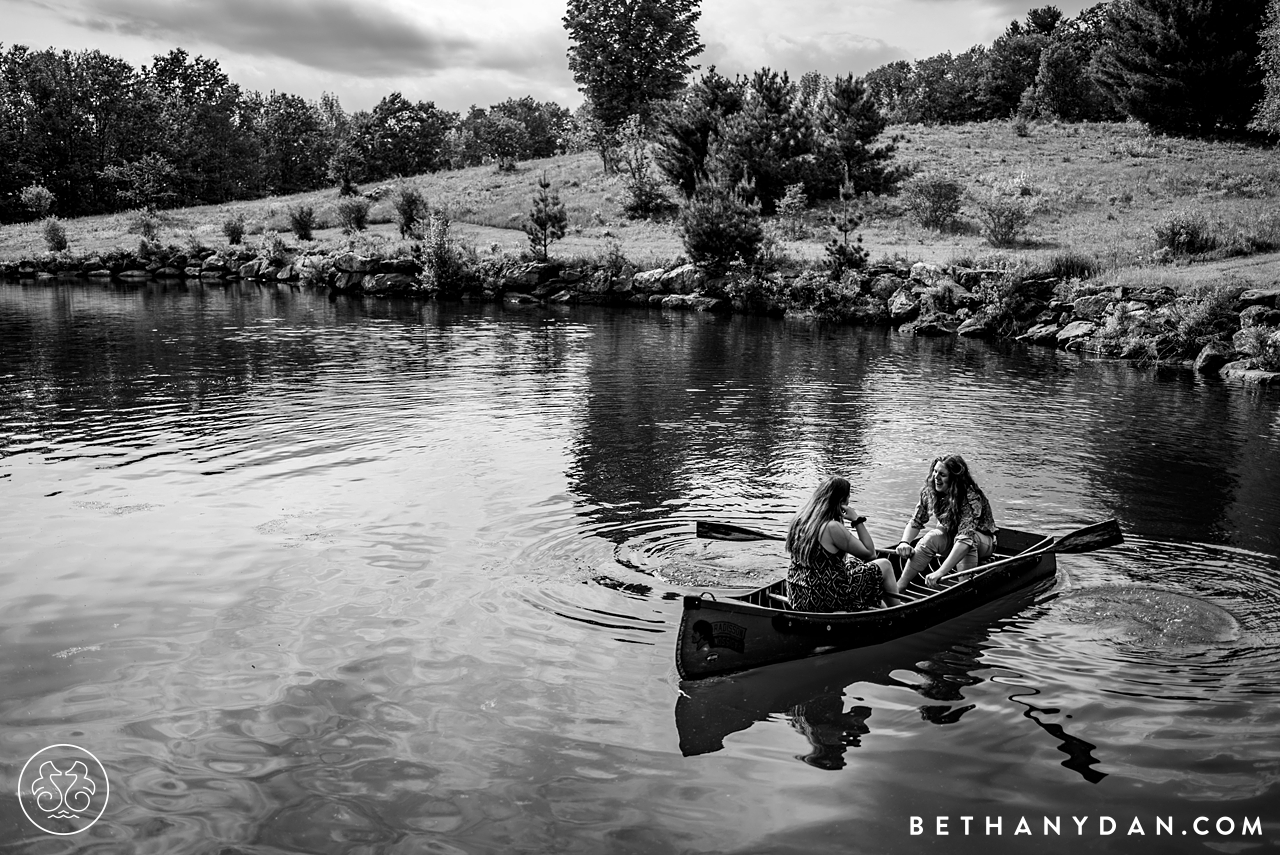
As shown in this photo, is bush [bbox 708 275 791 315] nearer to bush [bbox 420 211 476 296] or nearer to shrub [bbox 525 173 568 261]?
shrub [bbox 525 173 568 261]

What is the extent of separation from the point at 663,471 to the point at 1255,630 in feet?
28.5

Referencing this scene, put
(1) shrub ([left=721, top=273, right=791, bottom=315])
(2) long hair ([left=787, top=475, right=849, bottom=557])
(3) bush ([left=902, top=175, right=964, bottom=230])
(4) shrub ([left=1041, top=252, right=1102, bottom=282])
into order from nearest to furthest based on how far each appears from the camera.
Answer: (2) long hair ([left=787, top=475, right=849, bottom=557]), (4) shrub ([left=1041, top=252, right=1102, bottom=282]), (1) shrub ([left=721, top=273, right=791, bottom=315]), (3) bush ([left=902, top=175, right=964, bottom=230])

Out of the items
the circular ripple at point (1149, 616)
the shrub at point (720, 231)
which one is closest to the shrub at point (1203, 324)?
the shrub at point (720, 231)

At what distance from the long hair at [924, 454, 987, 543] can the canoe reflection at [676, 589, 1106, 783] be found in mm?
1214

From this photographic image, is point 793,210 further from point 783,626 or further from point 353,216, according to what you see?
point 783,626

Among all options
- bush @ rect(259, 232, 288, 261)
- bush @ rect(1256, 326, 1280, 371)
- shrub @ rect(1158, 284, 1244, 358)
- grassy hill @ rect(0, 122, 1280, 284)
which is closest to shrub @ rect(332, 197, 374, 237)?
grassy hill @ rect(0, 122, 1280, 284)

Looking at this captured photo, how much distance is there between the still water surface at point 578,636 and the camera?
675 centimetres

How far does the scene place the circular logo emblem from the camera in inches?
256

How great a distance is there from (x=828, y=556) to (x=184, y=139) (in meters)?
97.4

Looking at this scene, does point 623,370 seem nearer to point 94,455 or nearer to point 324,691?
point 94,455

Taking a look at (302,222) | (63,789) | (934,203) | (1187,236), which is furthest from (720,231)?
(63,789)

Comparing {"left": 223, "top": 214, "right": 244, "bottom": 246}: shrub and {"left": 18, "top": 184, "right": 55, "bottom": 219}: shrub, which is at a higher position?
{"left": 18, "top": 184, "right": 55, "bottom": 219}: shrub

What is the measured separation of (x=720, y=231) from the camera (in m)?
42.5

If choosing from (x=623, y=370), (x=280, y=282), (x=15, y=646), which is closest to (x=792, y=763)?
(x=15, y=646)
